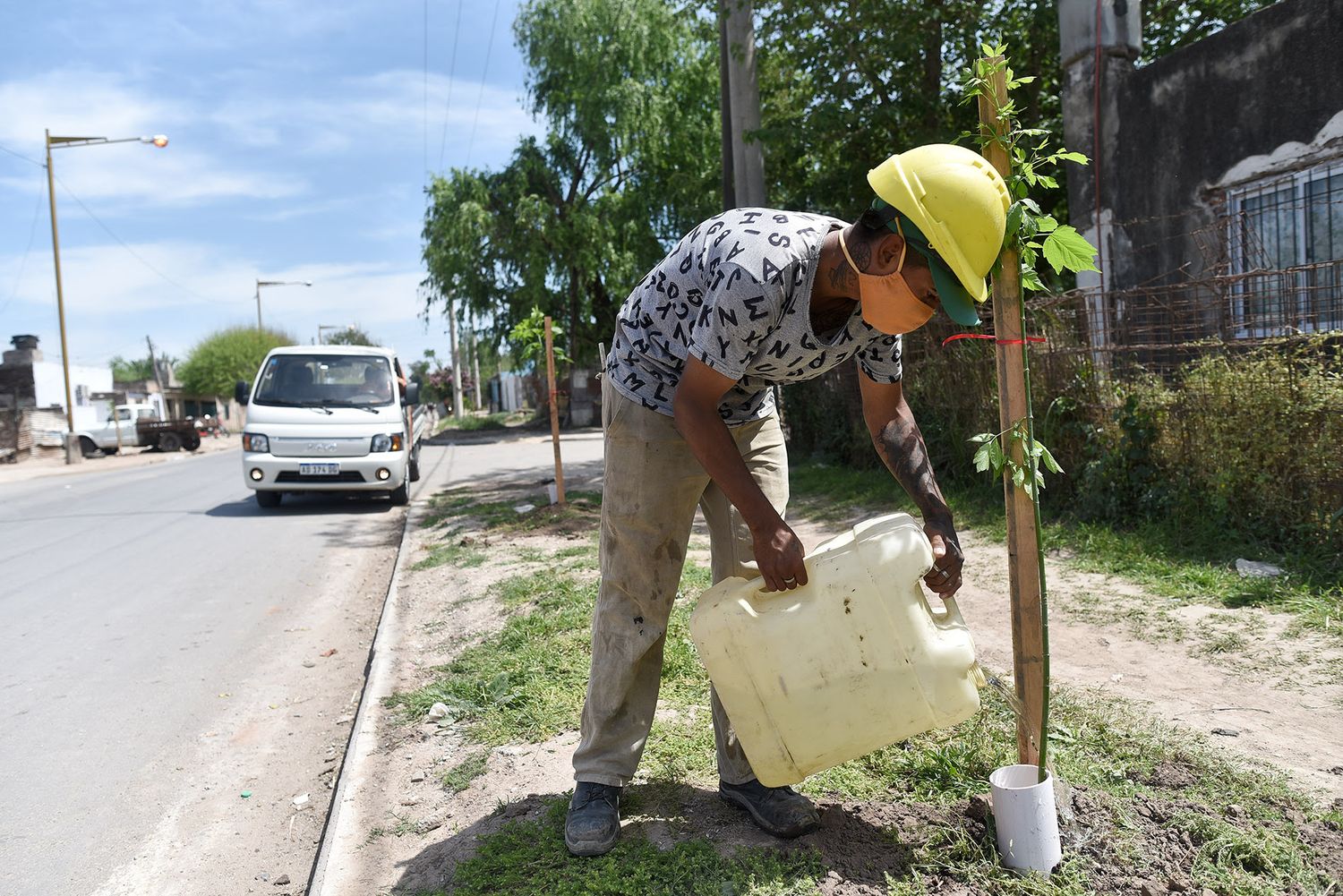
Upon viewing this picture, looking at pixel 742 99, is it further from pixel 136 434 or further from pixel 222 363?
pixel 222 363

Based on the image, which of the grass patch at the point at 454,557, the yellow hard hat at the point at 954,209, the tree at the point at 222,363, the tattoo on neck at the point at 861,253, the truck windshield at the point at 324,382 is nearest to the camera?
the yellow hard hat at the point at 954,209

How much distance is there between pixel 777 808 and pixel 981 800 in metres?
0.55

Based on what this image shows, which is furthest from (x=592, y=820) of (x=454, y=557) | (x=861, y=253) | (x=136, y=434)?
(x=136, y=434)

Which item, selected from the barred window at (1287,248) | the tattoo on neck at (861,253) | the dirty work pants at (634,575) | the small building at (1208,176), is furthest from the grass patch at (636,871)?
the barred window at (1287,248)

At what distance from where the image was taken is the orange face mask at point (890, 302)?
205 centimetres

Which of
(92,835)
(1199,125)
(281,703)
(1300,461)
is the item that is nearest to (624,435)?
(92,835)

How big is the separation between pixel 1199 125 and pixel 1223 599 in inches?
185

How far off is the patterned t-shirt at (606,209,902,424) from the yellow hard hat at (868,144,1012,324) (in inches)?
10.7

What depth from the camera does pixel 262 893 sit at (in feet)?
8.77

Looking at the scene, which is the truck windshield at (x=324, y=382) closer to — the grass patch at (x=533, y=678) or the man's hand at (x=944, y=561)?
the grass patch at (x=533, y=678)

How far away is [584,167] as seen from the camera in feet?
80.5

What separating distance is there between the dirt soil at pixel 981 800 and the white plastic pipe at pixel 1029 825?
12 cm

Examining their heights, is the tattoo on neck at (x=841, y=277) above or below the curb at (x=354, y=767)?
above

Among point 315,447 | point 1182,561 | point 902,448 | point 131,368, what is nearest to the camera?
point 902,448
